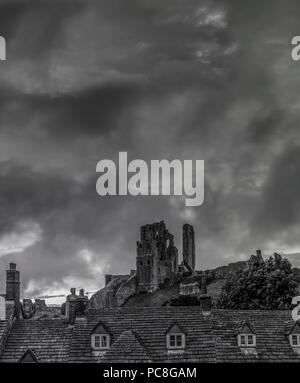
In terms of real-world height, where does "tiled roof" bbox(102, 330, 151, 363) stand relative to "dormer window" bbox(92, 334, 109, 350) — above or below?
below

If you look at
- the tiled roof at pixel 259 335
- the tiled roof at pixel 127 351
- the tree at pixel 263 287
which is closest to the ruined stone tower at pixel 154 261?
the tree at pixel 263 287

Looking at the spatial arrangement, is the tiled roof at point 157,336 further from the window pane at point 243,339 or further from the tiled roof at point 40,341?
the window pane at point 243,339

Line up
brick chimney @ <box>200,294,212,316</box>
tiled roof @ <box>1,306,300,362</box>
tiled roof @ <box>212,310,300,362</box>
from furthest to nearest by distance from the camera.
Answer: brick chimney @ <box>200,294,212,316</box>, tiled roof @ <box>212,310,300,362</box>, tiled roof @ <box>1,306,300,362</box>

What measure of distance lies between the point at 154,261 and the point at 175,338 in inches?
5753

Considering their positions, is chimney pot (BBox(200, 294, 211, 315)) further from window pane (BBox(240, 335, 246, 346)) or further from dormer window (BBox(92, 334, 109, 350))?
dormer window (BBox(92, 334, 109, 350))

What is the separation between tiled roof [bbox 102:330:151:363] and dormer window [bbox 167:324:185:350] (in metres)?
2.27

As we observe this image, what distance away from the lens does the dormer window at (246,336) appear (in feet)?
148

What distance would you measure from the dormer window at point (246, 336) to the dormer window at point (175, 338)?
4.39m

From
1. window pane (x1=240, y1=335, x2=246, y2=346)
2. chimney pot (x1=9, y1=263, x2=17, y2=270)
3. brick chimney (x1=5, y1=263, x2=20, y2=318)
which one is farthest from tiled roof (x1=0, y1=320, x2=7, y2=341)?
window pane (x1=240, y1=335, x2=246, y2=346)

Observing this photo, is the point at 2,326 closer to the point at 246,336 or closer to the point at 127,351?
the point at 127,351

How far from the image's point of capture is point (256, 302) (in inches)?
2896

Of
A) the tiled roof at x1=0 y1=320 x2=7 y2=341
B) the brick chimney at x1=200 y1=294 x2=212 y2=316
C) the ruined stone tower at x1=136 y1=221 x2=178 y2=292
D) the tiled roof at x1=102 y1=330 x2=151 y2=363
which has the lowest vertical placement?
the tiled roof at x1=102 y1=330 x2=151 y2=363

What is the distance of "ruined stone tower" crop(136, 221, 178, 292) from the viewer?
617 ft
